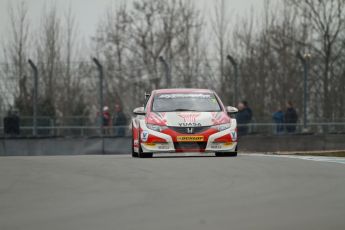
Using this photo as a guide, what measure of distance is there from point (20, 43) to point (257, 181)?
31764 millimetres

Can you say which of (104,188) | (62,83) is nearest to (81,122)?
(62,83)

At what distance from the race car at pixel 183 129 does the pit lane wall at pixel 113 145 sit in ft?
25.0

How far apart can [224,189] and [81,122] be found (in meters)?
20.9

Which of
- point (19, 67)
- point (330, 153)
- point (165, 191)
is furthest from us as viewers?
point (19, 67)

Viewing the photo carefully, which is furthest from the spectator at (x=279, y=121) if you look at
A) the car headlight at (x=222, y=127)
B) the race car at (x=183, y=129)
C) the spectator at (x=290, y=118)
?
the car headlight at (x=222, y=127)

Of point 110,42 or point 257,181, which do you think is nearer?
point 257,181

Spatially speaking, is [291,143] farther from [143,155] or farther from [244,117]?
[143,155]

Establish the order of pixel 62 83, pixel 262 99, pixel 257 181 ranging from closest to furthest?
pixel 257 181, pixel 62 83, pixel 262 99

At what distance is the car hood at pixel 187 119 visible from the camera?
62.2 ft

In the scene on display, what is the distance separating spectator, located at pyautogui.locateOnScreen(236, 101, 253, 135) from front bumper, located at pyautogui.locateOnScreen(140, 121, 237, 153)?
988cm

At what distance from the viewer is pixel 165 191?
11031 millimetres

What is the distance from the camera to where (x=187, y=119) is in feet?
62.4

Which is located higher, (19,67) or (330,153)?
(19,67)

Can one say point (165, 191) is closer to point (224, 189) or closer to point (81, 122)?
point (224, 189)
